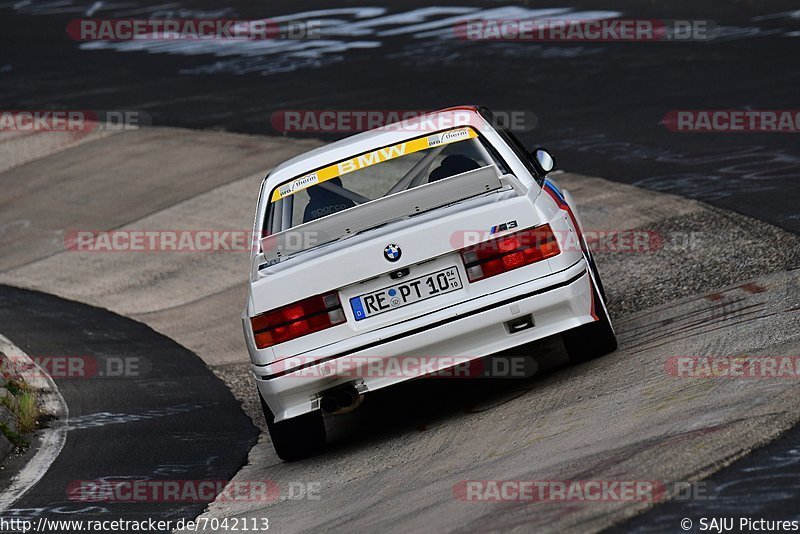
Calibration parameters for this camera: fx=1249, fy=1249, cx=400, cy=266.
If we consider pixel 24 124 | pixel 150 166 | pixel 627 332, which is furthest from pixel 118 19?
pixel 627 332

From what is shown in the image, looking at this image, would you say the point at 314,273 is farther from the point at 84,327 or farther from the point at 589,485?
the point at 84,327

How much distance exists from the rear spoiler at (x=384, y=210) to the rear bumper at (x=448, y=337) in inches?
26.5

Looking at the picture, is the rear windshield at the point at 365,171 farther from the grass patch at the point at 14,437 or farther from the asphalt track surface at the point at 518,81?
the asphalt track surface at the point at 518,81

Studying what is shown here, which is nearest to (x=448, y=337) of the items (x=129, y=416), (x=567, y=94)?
(x=129, y=416)

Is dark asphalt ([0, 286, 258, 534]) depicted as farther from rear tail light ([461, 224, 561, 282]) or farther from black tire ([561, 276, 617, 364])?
black tire ([561, 276, 617, 364])

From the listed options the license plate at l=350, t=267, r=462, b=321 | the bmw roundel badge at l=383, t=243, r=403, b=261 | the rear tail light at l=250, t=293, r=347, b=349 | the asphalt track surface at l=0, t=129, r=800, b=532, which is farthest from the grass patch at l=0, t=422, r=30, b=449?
the bmw roundel badge at l=383, t=243, r=403, b=261

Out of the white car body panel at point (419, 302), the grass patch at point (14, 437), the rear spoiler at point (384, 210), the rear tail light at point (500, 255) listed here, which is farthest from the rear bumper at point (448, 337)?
the grass patch at point (14, 437)

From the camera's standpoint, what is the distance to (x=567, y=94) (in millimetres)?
15672

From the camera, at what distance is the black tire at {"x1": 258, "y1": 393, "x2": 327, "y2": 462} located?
6.40m

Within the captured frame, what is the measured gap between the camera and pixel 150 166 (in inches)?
634

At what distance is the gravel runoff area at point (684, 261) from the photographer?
8062 mm

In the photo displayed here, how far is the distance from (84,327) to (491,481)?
5.95 metres

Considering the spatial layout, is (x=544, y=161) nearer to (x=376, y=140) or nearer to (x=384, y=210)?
(x=376, y=140)

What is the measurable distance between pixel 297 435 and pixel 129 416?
180 cm
